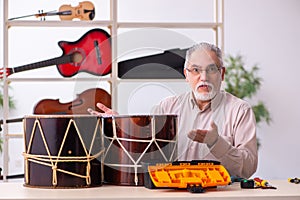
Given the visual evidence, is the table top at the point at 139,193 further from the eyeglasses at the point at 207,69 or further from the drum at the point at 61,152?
the eyeglasses at the point at 207,69

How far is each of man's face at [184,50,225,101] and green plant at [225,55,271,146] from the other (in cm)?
445

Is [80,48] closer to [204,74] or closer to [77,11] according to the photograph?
[77,11]

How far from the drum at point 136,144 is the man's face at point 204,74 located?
1.62ft

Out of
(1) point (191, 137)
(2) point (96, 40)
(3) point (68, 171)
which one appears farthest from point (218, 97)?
(2) point (96, 40)

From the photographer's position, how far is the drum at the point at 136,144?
152 centimetres

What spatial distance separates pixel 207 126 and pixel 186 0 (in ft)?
15.7

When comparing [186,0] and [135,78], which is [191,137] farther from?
[186,0]

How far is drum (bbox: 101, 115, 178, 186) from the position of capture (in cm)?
152

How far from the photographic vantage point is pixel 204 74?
6.95ft

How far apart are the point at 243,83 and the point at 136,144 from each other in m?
5.26

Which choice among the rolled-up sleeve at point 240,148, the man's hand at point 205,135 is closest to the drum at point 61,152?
the man's hand at point 205,135

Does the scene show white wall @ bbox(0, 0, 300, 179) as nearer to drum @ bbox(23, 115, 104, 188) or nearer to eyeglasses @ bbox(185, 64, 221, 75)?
eyeglasses @ bbox(185, 64, 221, 75)

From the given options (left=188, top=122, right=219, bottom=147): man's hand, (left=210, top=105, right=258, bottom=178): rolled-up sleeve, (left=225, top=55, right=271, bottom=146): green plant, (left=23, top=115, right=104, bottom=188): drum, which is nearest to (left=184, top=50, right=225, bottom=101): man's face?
(left=210, top=105, right=258, bottom=178): rolled-up sleeve

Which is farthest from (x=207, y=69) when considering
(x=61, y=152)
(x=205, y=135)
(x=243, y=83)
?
(x=243, y=83)
